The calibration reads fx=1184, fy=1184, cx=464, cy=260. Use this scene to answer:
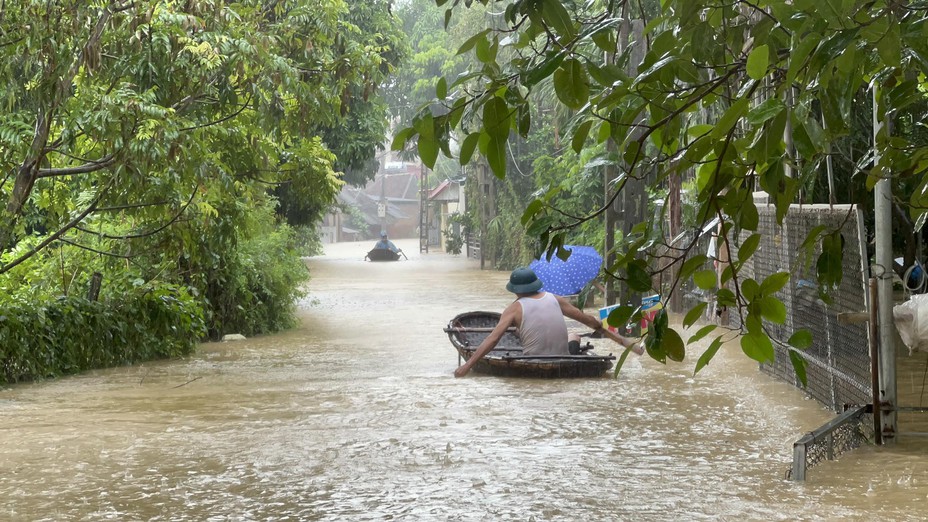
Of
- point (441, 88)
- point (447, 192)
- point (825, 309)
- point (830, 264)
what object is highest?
point (447, 192)

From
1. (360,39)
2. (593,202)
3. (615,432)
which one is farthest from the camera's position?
(593,202)

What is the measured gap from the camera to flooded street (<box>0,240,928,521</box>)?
7.40 m

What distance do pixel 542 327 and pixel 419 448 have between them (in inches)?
152

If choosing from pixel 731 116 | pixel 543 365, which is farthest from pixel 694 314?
pixel 543 365

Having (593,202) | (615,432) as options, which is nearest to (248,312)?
(615,432)

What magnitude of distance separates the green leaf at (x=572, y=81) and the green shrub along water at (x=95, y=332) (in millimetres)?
11238

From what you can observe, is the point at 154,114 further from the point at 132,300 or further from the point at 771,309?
the point at 771,309

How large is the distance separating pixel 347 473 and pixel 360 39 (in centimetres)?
1786

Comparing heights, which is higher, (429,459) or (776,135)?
(776,135)

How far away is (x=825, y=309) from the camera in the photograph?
10.2m

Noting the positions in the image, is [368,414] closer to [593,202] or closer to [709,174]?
[709,174]

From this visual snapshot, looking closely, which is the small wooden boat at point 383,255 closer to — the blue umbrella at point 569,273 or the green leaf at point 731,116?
the blue umbrella at point 569,273

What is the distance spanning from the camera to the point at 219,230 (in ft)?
50.3

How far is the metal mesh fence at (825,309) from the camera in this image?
29.7 feet
